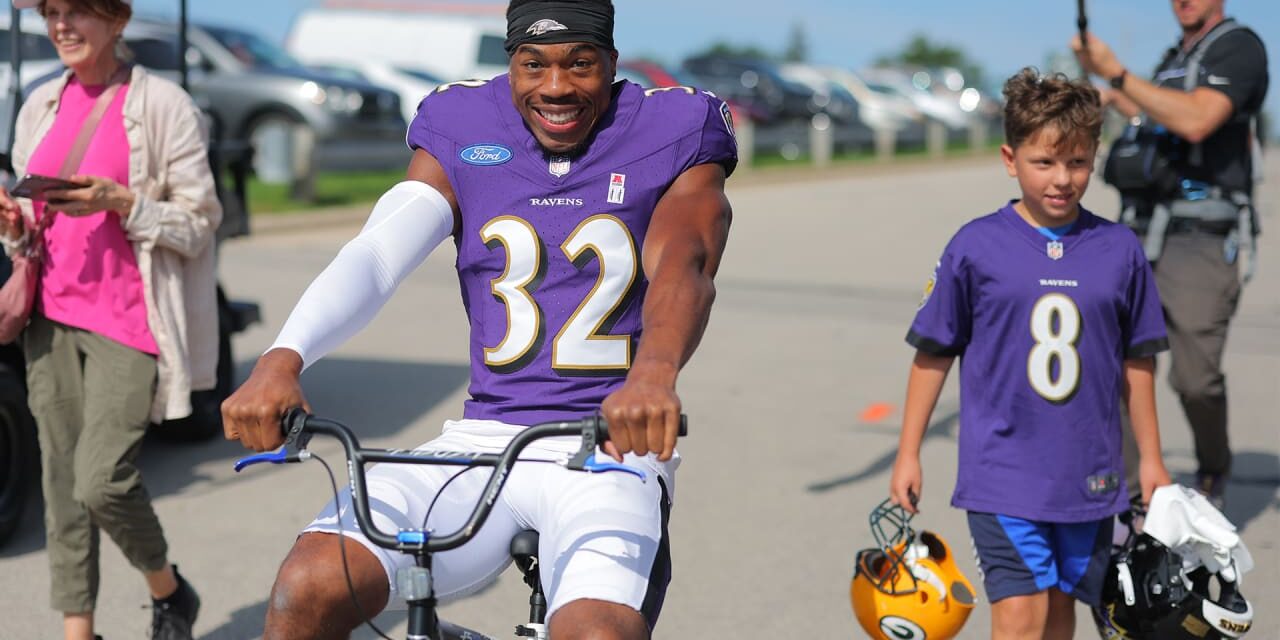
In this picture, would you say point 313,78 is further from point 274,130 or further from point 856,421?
point 856,421

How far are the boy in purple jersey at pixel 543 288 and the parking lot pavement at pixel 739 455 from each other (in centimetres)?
210

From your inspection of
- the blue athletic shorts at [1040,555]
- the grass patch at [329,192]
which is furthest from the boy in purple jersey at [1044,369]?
the grass patch at [329,192]

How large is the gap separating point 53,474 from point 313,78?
53.3ft

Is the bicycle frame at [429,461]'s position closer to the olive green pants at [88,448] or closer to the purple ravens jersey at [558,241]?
the purple ravens jersey at [558,241]

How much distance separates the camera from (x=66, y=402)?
4715mm

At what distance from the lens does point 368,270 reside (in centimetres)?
323

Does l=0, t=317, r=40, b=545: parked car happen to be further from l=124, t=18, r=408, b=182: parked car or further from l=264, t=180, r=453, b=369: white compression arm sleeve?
l=124, t=18, r=408, b=182: parked car

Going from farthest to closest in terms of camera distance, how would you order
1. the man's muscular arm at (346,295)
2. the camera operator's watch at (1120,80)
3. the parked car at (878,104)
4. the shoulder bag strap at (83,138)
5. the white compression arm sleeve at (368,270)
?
the parked car at (878,104), the camera operator's watch at (1120,80), the shoulder bag strap at (83,138), the white compression arm sleeve at (368,270), the man's muscular arm at (346,295)

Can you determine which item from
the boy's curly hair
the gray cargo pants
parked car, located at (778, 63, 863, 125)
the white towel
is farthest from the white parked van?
the white towel

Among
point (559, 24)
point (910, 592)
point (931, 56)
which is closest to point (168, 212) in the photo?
point (559, 24)

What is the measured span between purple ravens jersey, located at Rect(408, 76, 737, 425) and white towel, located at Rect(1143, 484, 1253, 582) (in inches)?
57.2

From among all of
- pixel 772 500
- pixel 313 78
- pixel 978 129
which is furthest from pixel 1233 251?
pixel 978 129

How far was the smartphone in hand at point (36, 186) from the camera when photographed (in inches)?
170

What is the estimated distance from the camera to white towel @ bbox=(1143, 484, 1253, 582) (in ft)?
13.0
